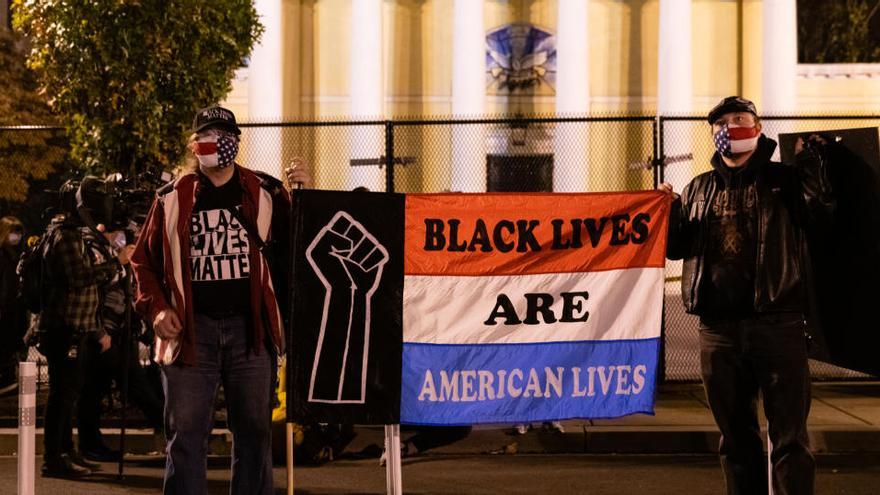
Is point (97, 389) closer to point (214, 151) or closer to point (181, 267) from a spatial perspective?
point (181, 267)

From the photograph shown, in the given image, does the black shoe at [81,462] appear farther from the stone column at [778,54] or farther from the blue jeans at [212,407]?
the stone column at [778,54]

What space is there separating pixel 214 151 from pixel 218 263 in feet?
1.70

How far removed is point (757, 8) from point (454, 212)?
1174 inches

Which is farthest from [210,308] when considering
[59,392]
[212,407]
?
[59,392]

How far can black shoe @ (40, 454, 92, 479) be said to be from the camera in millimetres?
9492

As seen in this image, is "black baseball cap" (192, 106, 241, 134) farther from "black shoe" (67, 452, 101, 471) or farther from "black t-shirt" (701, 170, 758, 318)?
"black shoe" (67, 452, 101, 471)

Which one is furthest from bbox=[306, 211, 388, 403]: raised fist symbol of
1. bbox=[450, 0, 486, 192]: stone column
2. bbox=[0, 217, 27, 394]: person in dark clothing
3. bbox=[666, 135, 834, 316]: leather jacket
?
bbox=[450, 0, 486, 192]: stone column

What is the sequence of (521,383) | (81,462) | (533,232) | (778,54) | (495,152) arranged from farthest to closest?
(778,54) → (495,152) → (81,462) → (533,232) → (521,383)

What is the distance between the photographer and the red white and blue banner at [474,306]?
6.54 meters

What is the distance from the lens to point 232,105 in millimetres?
34125

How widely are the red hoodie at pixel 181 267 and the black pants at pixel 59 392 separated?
3484 mm

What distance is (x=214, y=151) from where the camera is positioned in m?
6.21

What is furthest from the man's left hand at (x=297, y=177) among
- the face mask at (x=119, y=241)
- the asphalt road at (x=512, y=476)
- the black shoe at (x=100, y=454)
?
the black shoe at (x=100, y=454)

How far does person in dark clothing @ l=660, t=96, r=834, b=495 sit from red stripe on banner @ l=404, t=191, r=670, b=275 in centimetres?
39
